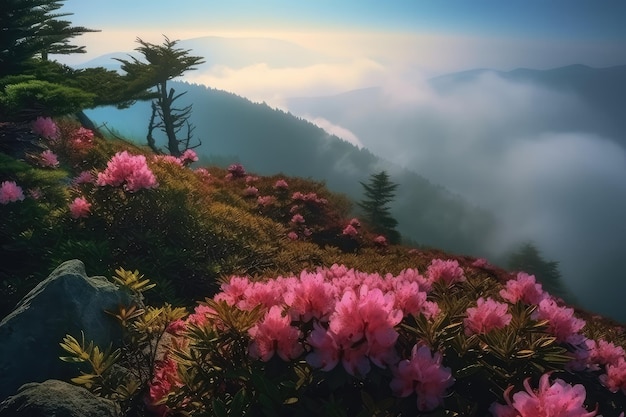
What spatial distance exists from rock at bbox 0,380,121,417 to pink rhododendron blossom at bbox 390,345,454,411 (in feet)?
4.33

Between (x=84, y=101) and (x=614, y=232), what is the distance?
145165mm

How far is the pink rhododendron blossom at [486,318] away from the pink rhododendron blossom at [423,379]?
1.23 ft

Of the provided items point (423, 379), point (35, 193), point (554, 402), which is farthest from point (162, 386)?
point (35, 193)

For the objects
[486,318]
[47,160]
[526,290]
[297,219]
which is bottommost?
[297,219]

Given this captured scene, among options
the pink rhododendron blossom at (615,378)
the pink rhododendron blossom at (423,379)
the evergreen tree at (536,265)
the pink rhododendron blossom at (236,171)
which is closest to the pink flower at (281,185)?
the pink rhododendron blossom at (236,171)

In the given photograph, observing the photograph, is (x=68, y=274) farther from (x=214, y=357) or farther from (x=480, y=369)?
(x=480, y=369)

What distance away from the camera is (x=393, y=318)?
174 centimetres

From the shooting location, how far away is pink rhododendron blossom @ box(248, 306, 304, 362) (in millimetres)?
1829

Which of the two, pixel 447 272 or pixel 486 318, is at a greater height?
pixel 486 318

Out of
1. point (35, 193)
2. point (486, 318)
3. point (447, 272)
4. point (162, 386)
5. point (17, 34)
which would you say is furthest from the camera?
point (17, 34)

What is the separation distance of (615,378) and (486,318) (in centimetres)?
73

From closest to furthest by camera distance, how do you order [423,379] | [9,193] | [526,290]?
[423,379]
[526,290]
[9,193]

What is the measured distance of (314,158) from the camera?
5384 inches

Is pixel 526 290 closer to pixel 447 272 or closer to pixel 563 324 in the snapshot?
pixel 563 324
